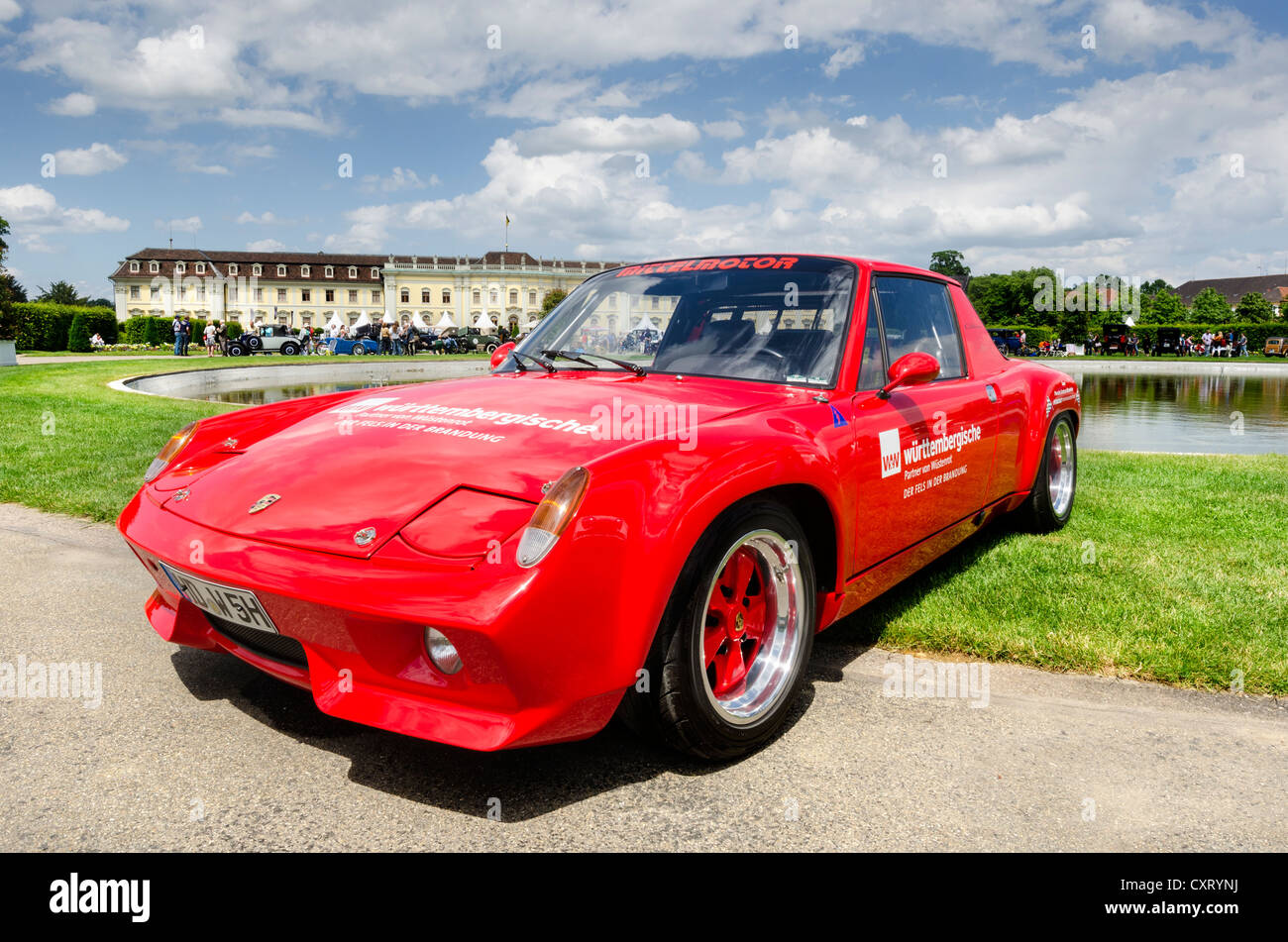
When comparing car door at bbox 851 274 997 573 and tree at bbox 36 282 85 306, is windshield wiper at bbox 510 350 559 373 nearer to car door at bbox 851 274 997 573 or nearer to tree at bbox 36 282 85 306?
car door at bbox 851 274 997 573

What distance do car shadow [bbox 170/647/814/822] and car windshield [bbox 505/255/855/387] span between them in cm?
119

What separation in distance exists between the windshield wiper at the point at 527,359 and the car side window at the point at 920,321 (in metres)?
1.29

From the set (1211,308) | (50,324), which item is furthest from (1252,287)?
(50,324)

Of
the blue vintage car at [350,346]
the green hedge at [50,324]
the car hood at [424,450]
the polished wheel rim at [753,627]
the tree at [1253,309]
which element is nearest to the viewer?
the car hood at [424,450]

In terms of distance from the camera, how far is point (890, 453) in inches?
120

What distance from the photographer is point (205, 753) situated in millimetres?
2453

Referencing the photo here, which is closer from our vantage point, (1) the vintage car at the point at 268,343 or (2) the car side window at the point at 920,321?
(2) the car side window at the point at 920,321

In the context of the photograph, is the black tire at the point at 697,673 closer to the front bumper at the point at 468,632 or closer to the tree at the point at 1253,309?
the front bumper at the point at 468,632

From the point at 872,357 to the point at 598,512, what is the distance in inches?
64.6

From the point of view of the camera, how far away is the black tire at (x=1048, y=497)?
483 cm

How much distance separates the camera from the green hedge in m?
40.2

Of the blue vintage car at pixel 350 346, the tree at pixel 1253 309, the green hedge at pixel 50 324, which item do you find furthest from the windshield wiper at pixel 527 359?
the tree at pixel 1253 309

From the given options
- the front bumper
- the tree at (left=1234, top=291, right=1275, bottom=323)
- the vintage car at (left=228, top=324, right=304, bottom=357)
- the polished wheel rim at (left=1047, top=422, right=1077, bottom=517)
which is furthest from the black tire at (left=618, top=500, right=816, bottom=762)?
the tree at (left=1234, top=291, right=1275, bottom=323)
